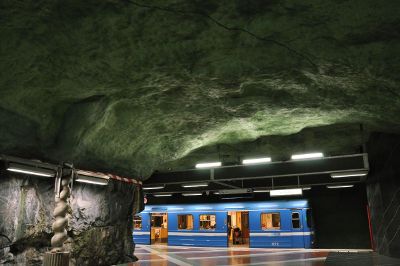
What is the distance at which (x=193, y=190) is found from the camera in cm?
1639

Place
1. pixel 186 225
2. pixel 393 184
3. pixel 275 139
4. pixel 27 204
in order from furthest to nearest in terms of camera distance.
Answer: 1. pixel 186 225
2. pixel 275 139
3. pixel 393 184
4. pixel 27 204

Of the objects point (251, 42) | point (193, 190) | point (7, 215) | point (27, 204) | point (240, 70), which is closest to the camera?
point (251, 42)

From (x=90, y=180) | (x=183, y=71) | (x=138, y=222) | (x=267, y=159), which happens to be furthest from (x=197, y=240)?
(x=183, y=71)

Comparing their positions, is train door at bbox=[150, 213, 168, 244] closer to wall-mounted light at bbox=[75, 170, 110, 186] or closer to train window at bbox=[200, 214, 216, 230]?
train window at bbox=[200, 214, 216, 230]

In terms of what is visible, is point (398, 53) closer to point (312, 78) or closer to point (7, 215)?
point (312, 78)

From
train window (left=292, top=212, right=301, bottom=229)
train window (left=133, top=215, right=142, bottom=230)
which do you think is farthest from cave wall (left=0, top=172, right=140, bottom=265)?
train window (left=133, top=215, right=142, bottom=230)

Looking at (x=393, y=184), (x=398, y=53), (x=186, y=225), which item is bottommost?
(x=186, y=225)

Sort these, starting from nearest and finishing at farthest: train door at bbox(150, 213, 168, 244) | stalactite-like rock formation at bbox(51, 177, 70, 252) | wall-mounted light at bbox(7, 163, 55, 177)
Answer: wall-mounted light at bbox(7, 163, 55, 177), stalactite-like rock formation at bbox(51, 177, 70, 252), train door at bbox(150, 213, 168, 244)

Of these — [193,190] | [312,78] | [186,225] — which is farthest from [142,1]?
[186,225]

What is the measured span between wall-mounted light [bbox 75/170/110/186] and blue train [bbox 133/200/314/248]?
913cm

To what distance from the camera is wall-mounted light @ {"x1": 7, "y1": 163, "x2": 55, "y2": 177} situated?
21.5 feet

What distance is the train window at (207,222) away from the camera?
1780 centimetres

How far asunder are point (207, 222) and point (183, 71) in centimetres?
1321

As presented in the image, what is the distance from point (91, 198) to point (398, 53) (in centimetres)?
795
